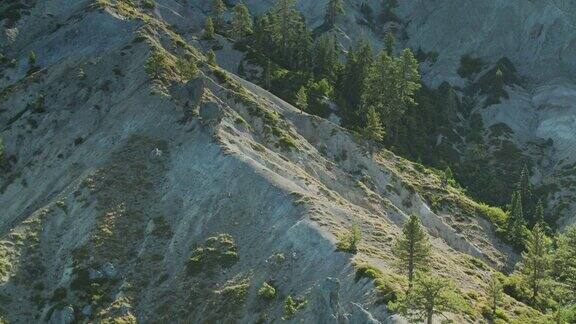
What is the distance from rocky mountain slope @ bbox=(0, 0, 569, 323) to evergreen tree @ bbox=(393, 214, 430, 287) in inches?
75.1

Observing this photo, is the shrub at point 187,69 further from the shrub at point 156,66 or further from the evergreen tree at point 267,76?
the evergreen tree at point 267,76

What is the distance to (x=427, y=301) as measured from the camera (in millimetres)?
48188

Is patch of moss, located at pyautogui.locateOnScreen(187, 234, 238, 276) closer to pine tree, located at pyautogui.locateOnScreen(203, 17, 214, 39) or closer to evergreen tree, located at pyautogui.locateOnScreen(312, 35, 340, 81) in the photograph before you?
evergreen tree, located at pyautogui.locateOnScreen(312, 35, 340, 81)

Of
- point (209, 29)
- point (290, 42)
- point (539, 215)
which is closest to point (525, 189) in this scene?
point (539, 215)

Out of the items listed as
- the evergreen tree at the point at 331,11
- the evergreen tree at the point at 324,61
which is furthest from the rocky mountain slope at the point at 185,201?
the evergreen tree at the point at 331,11

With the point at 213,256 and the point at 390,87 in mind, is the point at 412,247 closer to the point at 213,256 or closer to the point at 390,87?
the point at 213,256

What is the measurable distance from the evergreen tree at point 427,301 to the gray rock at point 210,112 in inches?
1733

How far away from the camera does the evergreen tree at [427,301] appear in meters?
48.1

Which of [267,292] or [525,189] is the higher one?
[525,189]

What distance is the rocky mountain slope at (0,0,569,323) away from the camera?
6144 centimetres

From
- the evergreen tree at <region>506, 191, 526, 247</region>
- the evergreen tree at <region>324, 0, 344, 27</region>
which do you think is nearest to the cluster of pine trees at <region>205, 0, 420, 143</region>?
the evergreen tree at <region>324, 0, 344, 27</region>

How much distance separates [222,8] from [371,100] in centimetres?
4605

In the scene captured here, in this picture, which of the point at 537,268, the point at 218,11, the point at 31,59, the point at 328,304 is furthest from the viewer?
the point at 218,11

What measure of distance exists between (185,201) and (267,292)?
21888 millimetres
